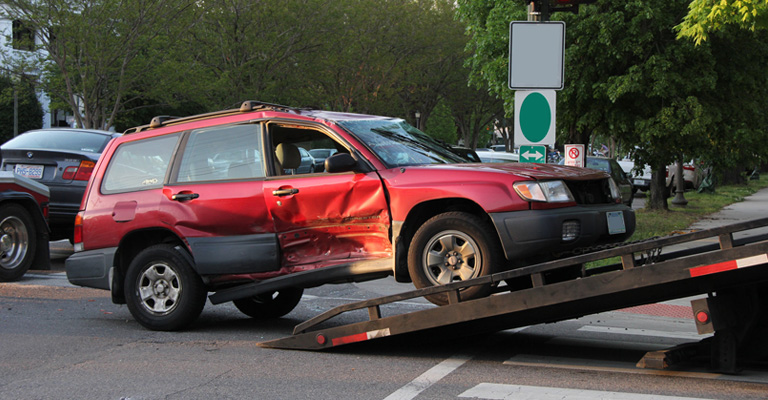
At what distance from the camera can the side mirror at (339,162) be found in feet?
21.0

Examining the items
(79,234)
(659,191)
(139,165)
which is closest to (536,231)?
(139,165)

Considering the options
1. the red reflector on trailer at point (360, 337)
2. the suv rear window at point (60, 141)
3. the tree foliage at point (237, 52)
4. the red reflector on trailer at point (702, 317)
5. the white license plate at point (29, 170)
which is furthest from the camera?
the tree foliage at point (237, 52)

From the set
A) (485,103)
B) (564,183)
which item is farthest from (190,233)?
(485,103)

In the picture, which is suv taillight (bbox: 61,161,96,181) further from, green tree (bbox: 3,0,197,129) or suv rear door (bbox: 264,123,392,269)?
green tree (bbox: 3,0,197,129)

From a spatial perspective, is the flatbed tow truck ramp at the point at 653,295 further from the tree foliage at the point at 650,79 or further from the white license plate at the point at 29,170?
the tree foliage at the point at 650,79

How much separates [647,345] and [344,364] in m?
2.59

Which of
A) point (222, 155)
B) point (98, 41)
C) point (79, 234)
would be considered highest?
point (98, 41)

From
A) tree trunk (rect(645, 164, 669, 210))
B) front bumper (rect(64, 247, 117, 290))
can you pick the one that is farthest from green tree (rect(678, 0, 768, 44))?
tree trunk (rect(645, 164, 669, 210))

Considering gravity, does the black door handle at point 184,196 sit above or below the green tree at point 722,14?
below

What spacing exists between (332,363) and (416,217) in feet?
4.17

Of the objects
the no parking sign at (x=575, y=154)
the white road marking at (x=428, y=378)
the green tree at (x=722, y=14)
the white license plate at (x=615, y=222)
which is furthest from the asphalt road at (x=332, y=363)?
the no parking sign at (x=575, y=154)

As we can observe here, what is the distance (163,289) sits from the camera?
7.40m

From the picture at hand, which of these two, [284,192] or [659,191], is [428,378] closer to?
[284,192]

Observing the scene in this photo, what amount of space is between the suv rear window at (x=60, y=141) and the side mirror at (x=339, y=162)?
7266mm
